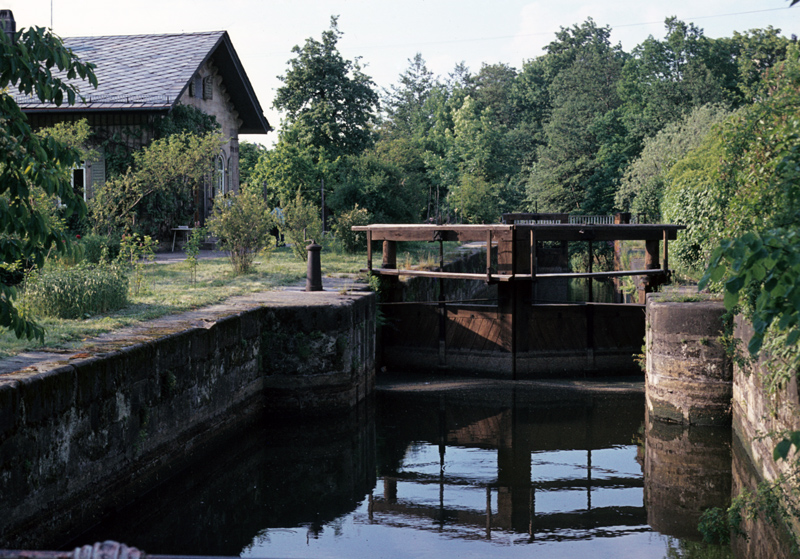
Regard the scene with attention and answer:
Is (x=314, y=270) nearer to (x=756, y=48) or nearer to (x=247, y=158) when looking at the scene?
(x=247, y=158)

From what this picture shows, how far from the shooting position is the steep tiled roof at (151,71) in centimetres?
1922

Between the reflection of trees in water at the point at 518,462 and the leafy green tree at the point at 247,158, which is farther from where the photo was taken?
the leafy green tree at the point at 247,158

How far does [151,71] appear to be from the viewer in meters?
20.7

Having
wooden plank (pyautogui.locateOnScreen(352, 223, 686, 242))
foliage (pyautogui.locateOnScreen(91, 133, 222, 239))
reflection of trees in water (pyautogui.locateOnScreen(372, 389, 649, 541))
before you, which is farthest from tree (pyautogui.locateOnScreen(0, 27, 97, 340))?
foliage (pyautogui.locateOnScreen(91, 133, 222, 239))

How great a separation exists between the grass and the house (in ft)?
10.2

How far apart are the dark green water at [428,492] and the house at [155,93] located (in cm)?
941

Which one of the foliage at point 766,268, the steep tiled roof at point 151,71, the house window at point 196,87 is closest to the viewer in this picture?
the foliage at point 766,268

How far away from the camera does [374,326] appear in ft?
41.5

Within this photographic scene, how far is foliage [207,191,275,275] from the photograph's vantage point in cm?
1480

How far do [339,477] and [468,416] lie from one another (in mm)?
2924

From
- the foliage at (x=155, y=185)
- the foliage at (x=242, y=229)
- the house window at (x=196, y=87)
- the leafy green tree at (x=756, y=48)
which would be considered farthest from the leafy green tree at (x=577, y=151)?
the foliage at (x=242, y=229)

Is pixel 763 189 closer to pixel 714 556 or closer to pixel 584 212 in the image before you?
pixel 714 556

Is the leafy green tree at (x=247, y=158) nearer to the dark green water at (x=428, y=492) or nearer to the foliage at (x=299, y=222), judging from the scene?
the foliage at (x=299, y=222)

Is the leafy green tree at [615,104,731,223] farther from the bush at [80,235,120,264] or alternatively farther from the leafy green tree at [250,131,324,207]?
the bush at [80,235,120,264]
